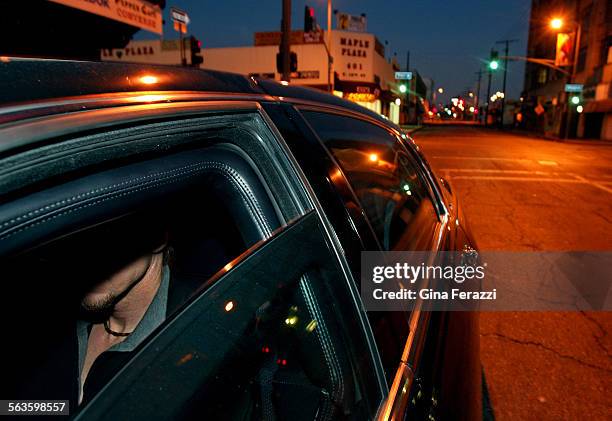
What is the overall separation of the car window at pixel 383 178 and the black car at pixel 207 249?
19 millimetres

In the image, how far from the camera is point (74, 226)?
Result: 0.76 m

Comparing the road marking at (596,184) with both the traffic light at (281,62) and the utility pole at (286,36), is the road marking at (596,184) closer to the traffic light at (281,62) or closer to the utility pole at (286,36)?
the utility pole at (286,36)

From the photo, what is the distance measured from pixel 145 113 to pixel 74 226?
24 cm

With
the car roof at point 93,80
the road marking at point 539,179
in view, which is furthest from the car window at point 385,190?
the road marking at point 539,179

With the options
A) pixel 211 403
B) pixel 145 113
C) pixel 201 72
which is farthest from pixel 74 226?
pixel 201 72

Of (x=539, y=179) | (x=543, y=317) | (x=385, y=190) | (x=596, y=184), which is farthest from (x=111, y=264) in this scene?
(x=596, y=184)

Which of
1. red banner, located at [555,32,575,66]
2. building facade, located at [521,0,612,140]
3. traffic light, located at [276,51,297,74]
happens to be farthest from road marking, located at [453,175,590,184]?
red banner, located at [555,32,575,66]

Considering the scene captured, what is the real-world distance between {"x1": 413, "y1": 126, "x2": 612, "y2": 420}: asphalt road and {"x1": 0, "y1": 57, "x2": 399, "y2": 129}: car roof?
8.08 ft

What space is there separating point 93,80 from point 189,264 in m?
0.82

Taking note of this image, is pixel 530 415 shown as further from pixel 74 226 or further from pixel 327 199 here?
pixel 74 226

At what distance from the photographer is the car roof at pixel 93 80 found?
2.14 ft

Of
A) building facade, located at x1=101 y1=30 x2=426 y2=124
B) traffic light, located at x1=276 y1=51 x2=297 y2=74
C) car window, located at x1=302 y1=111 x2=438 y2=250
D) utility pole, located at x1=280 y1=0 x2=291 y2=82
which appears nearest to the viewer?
car window, located at x1=302 y1=111 x2=438 y2=250

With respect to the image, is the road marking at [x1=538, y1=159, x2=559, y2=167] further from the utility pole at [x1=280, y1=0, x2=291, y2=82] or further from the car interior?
the car interior

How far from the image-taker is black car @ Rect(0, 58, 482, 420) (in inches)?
24.7
